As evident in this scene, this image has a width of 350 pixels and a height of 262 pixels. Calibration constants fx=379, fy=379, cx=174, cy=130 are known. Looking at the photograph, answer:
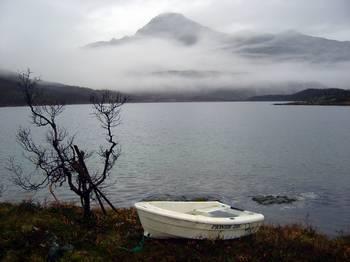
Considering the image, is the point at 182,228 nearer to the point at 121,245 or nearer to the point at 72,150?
the point at 121,245

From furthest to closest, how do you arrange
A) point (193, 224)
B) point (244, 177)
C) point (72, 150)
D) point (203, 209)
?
1. point (244, 177)
2. point (72, 150)
3. point (203, 209)
4. point (193, 224)

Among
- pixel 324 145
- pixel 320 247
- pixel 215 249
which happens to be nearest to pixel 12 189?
pixel 215 249

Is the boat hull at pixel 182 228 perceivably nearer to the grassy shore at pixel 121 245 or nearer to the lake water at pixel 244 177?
the grassy shore at pixel 121 245

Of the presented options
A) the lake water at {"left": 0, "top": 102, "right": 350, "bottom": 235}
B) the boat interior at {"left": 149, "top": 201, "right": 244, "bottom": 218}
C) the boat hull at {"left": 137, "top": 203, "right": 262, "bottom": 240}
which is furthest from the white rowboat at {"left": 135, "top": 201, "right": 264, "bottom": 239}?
the lake water at {"left": 0, "top": 102, "right": 350, "bottom": 235}

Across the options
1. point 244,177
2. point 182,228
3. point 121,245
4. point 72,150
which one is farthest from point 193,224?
point 244,177

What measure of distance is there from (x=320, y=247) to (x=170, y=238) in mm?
5269

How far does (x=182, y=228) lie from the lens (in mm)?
12562

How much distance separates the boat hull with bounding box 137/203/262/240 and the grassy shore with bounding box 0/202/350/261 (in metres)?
0.24

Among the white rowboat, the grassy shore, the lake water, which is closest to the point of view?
the grassy shore

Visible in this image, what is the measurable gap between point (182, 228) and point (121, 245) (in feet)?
6.88

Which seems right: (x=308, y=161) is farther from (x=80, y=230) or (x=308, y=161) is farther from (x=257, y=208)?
(x=80, y=230)

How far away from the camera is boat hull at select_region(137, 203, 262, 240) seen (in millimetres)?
12523

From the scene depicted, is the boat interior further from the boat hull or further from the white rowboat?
the boat hull

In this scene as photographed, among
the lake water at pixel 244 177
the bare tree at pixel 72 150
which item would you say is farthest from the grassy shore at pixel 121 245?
the lake water at pixel 244 177
